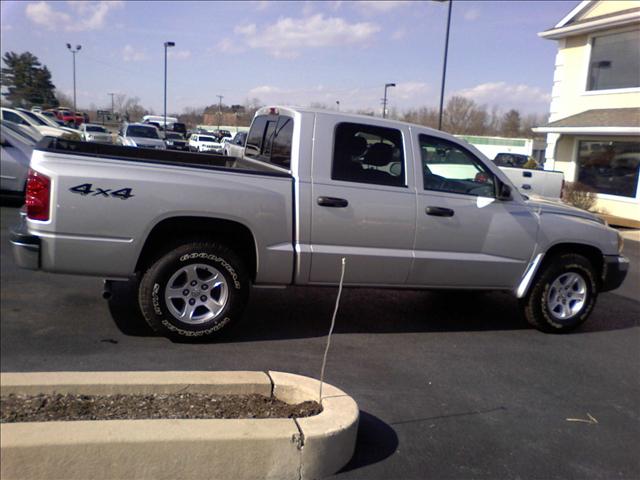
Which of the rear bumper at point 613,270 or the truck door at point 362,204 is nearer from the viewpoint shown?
the truck door at point 362,204

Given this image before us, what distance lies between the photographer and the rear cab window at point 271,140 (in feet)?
17.3

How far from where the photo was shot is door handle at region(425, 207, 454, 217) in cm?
525

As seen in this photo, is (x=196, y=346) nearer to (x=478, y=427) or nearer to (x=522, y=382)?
(x=478, y=427)

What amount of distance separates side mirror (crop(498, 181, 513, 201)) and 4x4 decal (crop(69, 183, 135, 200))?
3334 mm

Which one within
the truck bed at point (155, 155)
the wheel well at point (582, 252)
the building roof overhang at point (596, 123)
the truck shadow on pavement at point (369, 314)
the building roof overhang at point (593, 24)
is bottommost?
the truck shadow on pavement at point (369, 314)

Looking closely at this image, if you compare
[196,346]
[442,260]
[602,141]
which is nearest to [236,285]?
[196,346]

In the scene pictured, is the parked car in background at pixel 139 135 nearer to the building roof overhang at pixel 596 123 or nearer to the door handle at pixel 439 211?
the building roof overhang at pixel 596 123

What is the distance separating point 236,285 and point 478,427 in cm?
223

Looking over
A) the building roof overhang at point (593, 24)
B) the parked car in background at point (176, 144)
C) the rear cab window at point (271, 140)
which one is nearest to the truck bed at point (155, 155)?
the rear cab window at point (271, 140)

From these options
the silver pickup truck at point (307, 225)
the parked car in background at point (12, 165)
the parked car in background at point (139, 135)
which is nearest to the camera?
the silver pickup truck at point (307, 225)

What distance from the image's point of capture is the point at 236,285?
16.0 feet

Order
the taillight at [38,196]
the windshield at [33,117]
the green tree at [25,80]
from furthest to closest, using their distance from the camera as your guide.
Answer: the green tree at [25,80]
the windshield at [33,117]
the taillight at [38,196]

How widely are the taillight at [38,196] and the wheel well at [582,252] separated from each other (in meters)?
4.61

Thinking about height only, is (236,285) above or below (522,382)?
above
